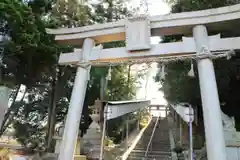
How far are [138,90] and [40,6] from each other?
1081cm

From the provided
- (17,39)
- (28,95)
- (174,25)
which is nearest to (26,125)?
(28,95)

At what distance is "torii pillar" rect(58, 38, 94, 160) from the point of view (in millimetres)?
4973

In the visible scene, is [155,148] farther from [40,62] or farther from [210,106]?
[210,106]

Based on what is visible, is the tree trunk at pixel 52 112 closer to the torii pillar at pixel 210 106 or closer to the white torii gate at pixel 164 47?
the white torii gate at pixel 164 47

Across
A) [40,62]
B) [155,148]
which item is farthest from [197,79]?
[40,62]

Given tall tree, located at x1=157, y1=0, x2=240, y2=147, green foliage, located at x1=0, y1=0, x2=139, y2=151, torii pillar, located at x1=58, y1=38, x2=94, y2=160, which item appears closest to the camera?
torii pillar, located at x1=58, y1=38, x2=94, y2=160

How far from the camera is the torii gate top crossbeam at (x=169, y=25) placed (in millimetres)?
4781

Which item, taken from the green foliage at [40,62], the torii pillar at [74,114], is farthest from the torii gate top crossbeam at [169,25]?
the green foliage at [40,62]

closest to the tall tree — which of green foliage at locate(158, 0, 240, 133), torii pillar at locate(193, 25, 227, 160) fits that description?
green foliage at locate(158, 0, 240, 133)

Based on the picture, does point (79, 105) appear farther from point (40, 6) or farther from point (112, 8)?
point (112, 8)

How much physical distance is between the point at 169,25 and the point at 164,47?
50 centimetres

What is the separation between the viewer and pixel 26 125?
1118 centimetres

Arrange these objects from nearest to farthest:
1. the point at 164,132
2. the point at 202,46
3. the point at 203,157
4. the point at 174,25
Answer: the point at 202,46
the point at 174,25
the point at 203,157
the point at 164,132

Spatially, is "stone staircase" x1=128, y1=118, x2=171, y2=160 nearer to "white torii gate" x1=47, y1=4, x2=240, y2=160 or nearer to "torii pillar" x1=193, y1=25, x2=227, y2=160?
"white torii gate" x1=47, y1=4, x2=240, y2=160
